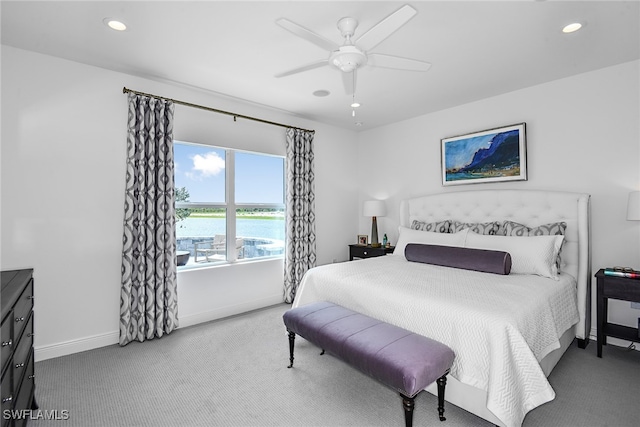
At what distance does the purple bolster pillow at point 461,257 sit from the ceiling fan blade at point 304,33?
2.21 m

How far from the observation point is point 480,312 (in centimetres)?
187

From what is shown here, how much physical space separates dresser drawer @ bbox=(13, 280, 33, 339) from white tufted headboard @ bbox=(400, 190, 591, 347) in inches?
158

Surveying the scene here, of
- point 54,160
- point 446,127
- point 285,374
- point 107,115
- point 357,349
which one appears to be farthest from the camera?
point 446,127

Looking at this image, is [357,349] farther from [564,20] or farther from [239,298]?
[564,20]

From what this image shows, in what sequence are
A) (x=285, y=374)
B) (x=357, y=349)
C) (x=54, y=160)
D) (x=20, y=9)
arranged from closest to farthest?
1. (x=357, y=349)
2. (x=20, y=9)
3. (x=285, y=374)
4. (x=54, y=160)

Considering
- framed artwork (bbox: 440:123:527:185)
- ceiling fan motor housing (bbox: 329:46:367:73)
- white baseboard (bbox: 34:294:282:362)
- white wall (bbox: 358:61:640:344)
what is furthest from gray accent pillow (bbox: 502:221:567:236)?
white baseboard (bbox: 34:294:282:362)

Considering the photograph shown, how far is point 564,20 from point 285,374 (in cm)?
334

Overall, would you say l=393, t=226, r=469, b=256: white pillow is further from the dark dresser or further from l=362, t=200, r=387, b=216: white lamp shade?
the dark dresser

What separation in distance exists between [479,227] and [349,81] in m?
2.17

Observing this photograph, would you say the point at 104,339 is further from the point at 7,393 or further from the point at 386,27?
the point at 386,27

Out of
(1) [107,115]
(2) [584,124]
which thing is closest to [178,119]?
(1) [107,115]

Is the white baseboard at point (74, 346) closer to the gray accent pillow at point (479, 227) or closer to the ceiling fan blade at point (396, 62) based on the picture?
the ceiling fan blade at point (396, 62)

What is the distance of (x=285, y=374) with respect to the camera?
249cm

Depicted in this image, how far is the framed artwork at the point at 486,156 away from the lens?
353 centimetres
